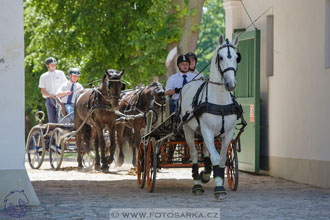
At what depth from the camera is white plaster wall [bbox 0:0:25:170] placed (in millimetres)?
10008

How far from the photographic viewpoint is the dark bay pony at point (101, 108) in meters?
16.0

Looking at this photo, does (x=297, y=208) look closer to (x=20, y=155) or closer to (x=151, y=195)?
(x=151, y=195)

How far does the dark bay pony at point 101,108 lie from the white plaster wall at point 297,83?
305 centimetres

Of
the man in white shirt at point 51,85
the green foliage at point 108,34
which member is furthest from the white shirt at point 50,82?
the green foliage at point 108,34

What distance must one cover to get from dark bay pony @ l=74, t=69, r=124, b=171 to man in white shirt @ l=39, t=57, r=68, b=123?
1.02 metres

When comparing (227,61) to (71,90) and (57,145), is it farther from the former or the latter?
(71,90)

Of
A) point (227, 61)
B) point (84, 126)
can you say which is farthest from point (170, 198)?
point (84, 126)

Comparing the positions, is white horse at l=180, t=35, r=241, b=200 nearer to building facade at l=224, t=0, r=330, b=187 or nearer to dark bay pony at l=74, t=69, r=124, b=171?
building facade at l=224, t=0, r=330, b=187

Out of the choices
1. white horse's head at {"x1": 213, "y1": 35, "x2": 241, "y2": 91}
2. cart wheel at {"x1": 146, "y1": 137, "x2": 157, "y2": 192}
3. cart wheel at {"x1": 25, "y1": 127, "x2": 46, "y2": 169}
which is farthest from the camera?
cart wheel at {"x1": 25, "y1": 127, "x2": 46, "y2": 169}

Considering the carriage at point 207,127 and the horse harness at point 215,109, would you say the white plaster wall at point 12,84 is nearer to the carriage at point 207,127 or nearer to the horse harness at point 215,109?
the carriage at point 207,127

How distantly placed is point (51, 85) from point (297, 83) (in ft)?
22.6

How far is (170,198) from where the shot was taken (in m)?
11.0

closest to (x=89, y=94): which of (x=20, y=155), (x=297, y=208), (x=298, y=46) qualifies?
(x=298, y=46)

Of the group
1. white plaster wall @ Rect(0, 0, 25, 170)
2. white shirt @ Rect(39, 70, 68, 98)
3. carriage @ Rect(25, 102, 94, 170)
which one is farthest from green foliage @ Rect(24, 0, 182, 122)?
white plaster wall @ Rect(0, 0, 25, 170)
